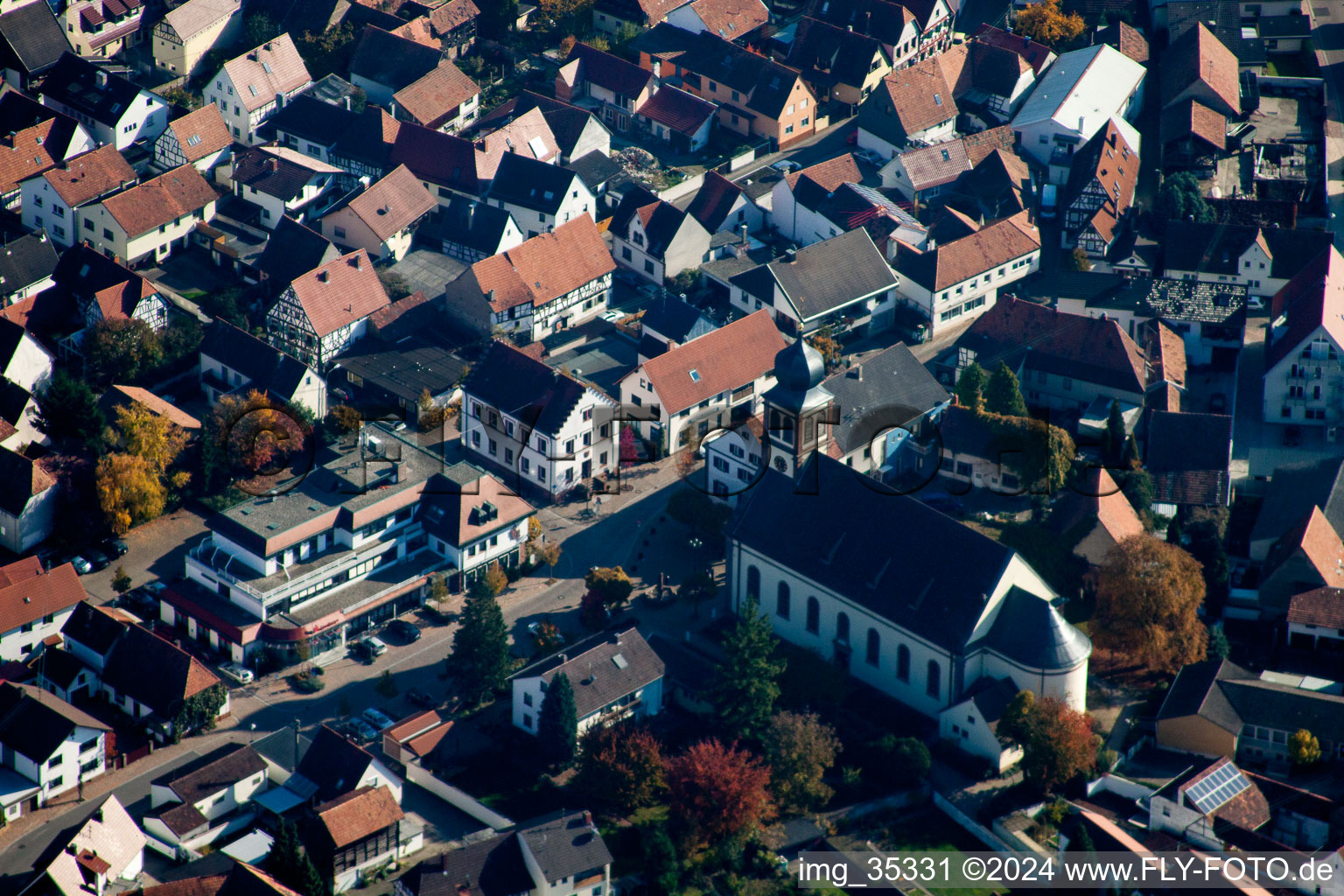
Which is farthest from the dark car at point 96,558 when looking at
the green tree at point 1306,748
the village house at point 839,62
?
the village house at point 839,62

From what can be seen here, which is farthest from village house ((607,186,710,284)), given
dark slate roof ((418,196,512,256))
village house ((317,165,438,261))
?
village house ((317,165,438,261))

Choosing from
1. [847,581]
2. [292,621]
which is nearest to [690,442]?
[847,581]

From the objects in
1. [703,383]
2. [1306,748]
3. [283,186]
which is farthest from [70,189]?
[1306,748]

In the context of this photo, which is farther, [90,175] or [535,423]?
[90,175]

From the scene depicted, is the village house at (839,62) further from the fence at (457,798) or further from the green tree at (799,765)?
the fence at (457,798)

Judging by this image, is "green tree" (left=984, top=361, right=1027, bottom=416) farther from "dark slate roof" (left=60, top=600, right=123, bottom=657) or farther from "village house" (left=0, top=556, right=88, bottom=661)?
"village house" (left=0, top=556, right=88, bottom=661)

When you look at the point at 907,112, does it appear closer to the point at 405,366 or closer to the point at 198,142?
the point at 405,366

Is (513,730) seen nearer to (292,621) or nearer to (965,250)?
(292,621)

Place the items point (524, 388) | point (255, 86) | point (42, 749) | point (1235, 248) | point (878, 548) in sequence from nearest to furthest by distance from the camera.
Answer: point (42, 749) → point (878, 548) → point (524, 388) → point (1235, 248) → point (255, 86)
